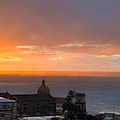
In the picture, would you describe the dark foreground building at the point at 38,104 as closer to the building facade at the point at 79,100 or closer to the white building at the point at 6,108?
the building facade at the point at 79,100

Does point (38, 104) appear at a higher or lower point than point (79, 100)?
lower

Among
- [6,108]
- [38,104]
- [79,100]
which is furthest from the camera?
[79,100]

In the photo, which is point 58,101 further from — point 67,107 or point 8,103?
point 8,103

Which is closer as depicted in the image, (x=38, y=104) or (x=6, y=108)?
(x=6, y=108)

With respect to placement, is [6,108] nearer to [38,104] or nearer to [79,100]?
[38,104]

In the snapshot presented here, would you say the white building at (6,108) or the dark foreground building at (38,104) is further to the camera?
the dark foreground building at (38,104)

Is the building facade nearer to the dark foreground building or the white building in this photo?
the dark foreground building

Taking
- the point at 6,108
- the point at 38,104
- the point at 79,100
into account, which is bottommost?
the point at 38,104

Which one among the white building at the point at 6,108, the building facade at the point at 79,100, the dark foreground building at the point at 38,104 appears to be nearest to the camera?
the white building at the point at 6,108

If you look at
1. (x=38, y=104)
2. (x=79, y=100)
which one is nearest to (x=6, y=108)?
(x=38, y=104)

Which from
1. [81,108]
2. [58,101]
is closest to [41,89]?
[58,101]

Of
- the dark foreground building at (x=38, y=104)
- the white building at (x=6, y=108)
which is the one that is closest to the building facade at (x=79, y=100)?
the dark foreground building at (x=38, y=104)

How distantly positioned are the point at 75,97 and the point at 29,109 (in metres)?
14.2

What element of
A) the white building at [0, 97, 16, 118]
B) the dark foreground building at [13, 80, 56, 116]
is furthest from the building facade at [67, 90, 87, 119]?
the white building at [0, 97, 16, 118]
